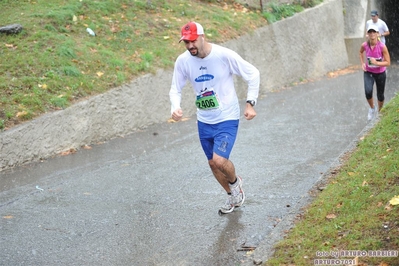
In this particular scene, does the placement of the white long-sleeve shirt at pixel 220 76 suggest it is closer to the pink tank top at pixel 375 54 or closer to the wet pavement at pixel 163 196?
the wet pavement at pixel 163 196

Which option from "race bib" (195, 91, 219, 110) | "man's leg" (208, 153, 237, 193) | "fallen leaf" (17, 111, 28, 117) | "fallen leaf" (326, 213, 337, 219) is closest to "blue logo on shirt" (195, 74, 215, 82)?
"race bib" (195, 91, 219, 110)

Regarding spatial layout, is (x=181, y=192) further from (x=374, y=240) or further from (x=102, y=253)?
(x=374, y=240)

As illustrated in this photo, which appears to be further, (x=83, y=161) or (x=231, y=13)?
(x=231, y=13)

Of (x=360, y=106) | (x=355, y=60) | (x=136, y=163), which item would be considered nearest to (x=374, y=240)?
(x=136, y=163)

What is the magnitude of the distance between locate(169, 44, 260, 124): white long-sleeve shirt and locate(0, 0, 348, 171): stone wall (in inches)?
155

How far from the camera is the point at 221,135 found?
23.4 ft

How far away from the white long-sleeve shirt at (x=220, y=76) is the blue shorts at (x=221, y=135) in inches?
2.5

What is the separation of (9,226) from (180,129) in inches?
229

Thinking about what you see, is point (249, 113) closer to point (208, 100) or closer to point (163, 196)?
point (208, 100)

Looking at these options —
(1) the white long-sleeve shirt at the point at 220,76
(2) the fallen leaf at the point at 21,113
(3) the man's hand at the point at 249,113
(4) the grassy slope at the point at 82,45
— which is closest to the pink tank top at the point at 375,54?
(4) the grassy slope at the point at 82,45

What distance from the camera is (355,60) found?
25.4 meters

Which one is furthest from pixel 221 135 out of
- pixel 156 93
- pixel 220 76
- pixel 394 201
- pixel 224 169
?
pixel 156 93

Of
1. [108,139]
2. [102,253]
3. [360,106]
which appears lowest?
[360,106]

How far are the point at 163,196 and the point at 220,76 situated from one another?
6.71 ft
